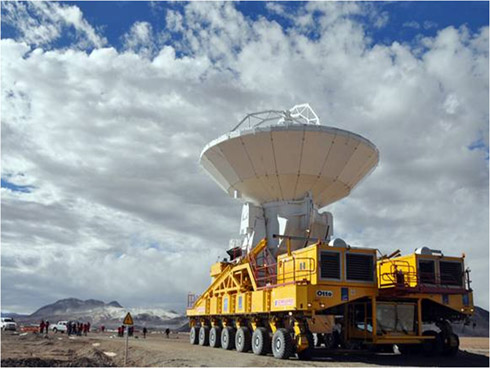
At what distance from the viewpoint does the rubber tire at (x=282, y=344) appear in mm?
21078

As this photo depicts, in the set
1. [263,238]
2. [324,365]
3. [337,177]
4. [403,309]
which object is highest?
[337,177]

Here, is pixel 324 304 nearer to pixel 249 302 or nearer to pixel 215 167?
pixel 249 302

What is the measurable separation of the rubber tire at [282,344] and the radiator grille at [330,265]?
2.51m

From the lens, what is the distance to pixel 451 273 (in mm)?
23062

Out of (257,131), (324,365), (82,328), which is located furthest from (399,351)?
(82,328)

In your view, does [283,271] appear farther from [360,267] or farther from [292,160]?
[292,160]

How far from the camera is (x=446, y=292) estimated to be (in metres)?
22.3

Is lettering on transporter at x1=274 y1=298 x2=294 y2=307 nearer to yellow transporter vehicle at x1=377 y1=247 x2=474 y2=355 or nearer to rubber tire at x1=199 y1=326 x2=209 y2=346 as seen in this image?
yellow transporter vehicle at x1=377 y1=247 x2=474 y2=355

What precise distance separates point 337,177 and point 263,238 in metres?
4.89

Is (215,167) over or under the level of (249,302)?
over

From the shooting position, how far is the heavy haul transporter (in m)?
21.5

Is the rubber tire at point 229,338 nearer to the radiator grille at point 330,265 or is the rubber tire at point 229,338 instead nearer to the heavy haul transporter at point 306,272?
the heavy haul transporter at point 306,272

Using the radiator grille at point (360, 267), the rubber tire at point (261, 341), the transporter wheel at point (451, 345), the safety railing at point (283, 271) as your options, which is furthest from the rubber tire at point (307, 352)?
the transporter wheel at point (451, 345)

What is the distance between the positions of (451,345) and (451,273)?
2831mm
